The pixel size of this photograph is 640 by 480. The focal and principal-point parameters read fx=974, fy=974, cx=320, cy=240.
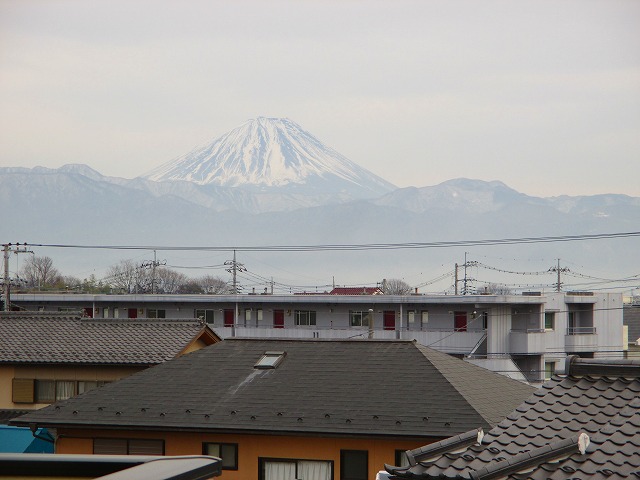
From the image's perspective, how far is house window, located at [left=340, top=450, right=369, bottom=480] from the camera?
21.0m

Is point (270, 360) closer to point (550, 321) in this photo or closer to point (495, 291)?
point (550, 321)

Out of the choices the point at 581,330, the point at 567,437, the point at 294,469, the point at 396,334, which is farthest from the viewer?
the point at 396,334

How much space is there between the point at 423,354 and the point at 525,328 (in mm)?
38977

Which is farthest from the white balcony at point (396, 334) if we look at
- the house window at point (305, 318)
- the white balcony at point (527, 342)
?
the white balcony at point (527, 342)

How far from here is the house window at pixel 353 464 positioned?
20969mm

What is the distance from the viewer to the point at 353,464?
21.1 meters

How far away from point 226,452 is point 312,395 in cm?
234

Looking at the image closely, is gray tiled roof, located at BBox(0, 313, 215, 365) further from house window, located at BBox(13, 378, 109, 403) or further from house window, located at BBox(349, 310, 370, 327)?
house window, located at BBox(349, 310, 370, 327)

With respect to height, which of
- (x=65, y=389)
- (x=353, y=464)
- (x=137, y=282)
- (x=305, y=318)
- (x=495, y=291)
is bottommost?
(x=353, y=464)

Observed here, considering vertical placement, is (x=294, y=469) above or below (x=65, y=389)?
below

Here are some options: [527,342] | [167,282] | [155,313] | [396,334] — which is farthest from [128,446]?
[167,282]

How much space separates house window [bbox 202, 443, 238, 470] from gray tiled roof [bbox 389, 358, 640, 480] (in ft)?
40.2

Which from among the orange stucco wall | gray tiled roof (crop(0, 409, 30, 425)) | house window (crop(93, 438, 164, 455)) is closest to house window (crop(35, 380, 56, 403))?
gray tiled roof (crop(0, 409, 30, 425))

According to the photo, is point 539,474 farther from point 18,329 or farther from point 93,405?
point 18,329
